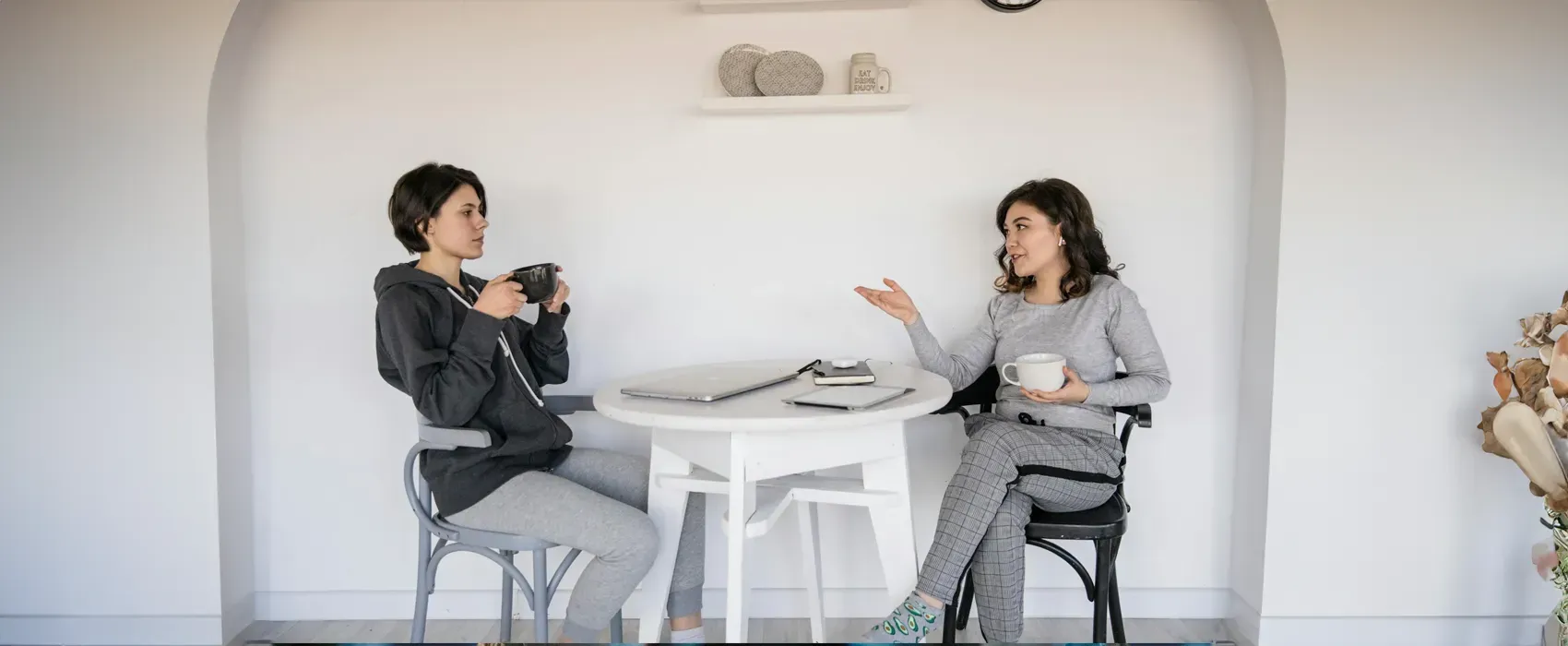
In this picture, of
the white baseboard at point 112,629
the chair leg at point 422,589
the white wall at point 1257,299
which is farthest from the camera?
the white baseboard at point 112,629

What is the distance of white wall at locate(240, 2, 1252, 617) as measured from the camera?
237 cm

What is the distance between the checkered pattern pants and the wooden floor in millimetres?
564

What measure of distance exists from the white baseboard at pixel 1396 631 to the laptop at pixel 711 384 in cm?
140

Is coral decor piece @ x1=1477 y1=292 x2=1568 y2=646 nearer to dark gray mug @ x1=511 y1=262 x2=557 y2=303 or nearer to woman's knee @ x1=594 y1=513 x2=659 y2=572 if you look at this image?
woman's knee @ x1=594 y1=513 x2=659 y2=572

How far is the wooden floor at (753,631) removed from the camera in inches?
93.4

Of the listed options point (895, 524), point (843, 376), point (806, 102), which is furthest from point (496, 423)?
point (806, 102)

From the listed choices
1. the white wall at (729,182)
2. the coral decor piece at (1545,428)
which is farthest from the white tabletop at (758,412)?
the coral decor piece at (1545,428)

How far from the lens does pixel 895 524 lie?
178 cm

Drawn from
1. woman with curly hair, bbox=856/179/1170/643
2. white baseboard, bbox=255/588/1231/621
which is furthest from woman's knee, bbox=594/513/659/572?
white baseboard, bbox=255/588/1231/621

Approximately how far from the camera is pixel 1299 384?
7.33 feet

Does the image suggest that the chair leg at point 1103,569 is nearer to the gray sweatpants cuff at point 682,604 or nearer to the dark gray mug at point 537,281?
the gray sweatpants cuff at point 682,604

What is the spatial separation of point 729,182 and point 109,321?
5.17ft

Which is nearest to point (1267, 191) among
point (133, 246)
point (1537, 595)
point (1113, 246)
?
point (1113, 246)

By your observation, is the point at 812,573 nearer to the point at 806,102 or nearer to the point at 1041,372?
the point at 1041,372
